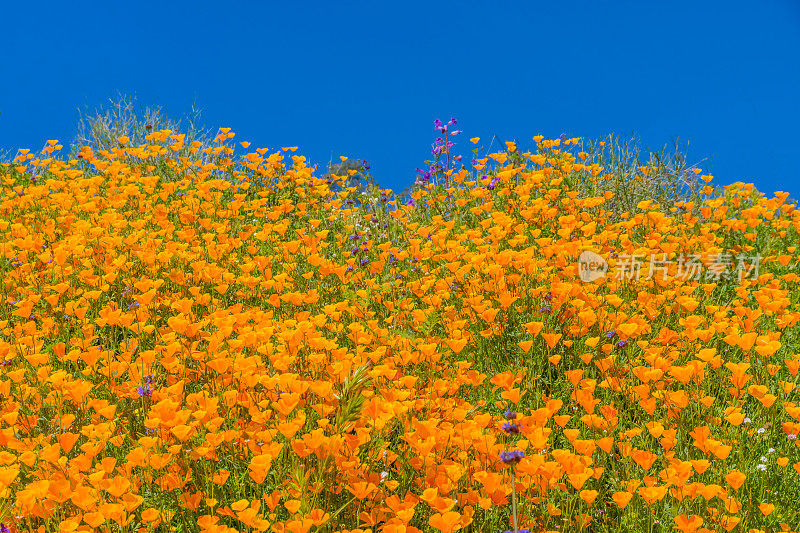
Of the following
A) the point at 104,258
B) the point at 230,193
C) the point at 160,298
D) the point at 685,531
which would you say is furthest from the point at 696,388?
the point at 230,193

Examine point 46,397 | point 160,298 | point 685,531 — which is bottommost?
point 685,531

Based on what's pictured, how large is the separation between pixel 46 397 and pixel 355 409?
5.32ft

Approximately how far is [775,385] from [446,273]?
2387 mm

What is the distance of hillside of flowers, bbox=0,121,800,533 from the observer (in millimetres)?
2363

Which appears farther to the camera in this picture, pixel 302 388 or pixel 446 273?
pixel 446 273

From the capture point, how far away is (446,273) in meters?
5.23

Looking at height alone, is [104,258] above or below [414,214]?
below

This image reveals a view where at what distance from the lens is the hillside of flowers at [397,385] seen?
93.0 inches

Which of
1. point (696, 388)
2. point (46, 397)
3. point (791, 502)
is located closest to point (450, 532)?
point (791, 502)

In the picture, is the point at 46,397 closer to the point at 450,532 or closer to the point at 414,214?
the point at 450,532

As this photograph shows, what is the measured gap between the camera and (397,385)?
3.08m

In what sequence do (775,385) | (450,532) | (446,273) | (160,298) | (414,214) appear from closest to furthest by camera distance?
(450,532), (775,385), (160,298), (446,273), (414,214)

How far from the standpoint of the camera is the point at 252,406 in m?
2.84

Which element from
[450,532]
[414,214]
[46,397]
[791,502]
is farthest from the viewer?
[414,214]
